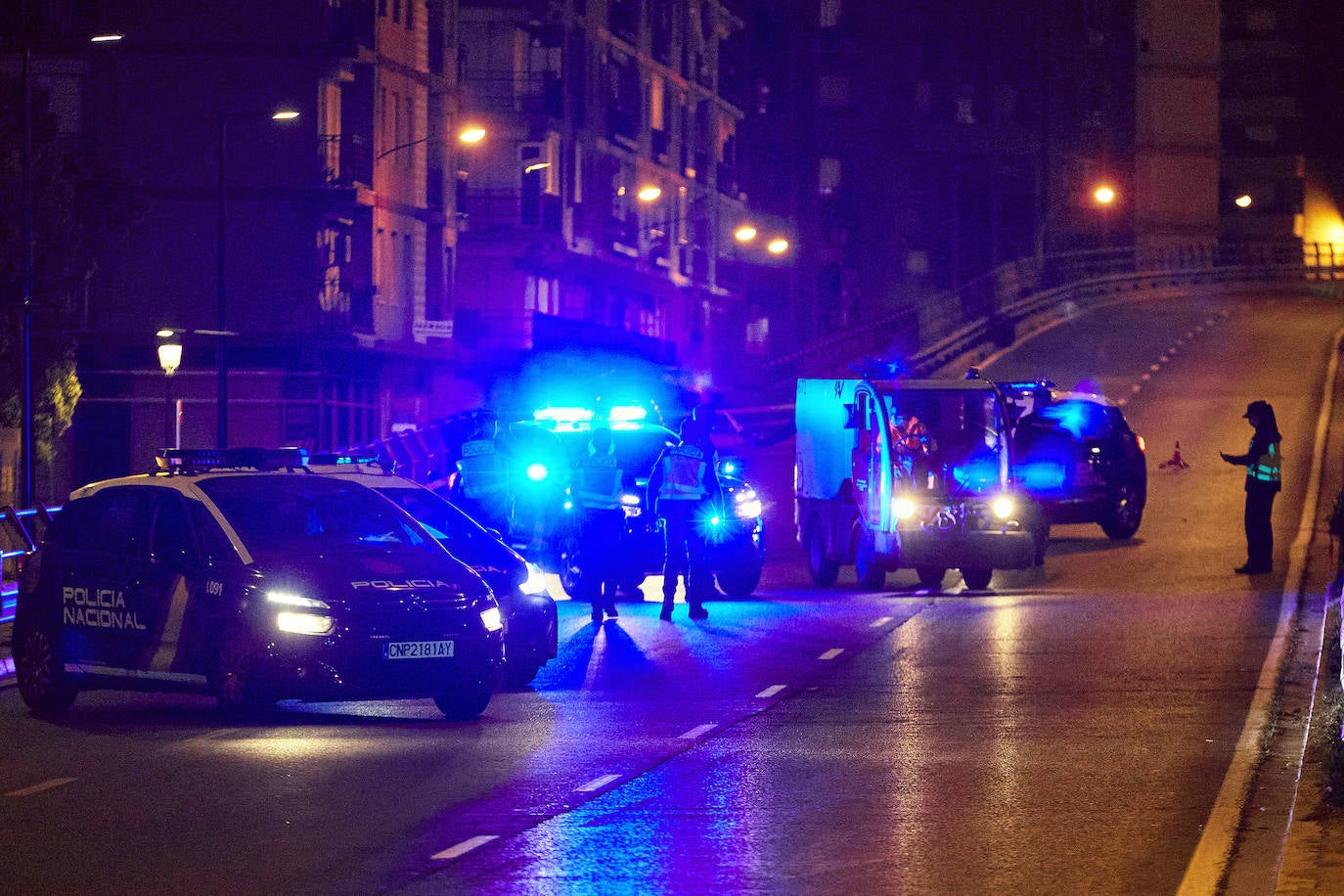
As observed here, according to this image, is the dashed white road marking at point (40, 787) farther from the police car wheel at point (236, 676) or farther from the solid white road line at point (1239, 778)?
the solid white road line at point (1239, 778)

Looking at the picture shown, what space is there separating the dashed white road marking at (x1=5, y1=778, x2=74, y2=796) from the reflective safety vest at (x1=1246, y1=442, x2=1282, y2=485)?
17.2 metres

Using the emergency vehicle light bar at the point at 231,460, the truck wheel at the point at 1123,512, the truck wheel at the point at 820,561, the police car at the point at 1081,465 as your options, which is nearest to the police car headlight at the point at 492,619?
the emergency vehicle light bar at the point at 231,460

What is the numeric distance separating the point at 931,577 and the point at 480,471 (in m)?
5.74

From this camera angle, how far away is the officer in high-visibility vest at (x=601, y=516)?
2144 cm

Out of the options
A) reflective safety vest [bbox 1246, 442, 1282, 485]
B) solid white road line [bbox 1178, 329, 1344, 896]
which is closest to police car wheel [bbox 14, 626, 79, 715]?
solid white road line [bbox 1178, 329, 1344, 896]

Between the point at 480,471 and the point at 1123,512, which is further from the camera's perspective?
the point at 1123,512

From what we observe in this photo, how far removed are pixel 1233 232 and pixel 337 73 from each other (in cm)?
8252

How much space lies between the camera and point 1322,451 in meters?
38.9

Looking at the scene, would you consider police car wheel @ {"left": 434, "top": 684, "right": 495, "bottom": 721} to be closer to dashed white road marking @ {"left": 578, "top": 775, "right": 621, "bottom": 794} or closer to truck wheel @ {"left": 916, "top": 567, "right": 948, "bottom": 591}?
dashed white road marking @ {"left": 578, "top": 775, "right": 621, "bottom": 794}

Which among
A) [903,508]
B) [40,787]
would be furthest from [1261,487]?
[40,787]

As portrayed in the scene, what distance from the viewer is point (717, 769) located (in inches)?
471

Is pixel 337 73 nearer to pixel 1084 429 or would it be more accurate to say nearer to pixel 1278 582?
pixel 1084 429

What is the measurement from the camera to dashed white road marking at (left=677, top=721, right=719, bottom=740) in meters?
13.3

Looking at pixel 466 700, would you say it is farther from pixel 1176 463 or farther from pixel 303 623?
pixel 1176 463
